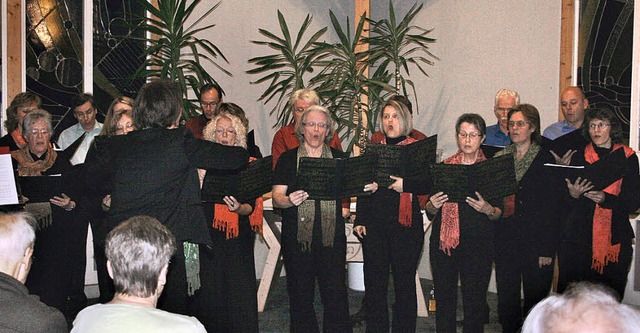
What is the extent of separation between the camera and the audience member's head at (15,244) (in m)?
2.79

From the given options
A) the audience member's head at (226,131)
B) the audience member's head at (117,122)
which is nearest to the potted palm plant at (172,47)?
the audience member's head at (226,131)

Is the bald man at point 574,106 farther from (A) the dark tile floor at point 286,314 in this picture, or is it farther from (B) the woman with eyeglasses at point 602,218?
(A) the dark tile floor at point 286,314

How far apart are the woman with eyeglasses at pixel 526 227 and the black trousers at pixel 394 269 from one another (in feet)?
1.89

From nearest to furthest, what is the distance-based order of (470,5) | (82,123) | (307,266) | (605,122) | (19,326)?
1. (19,326)
2. (307,266)
3. (605,122)
4. (82,123)
5. (470,5)

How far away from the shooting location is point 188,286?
387 cm

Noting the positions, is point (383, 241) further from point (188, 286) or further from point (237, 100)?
point (237, 100)

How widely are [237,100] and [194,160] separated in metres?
4.04

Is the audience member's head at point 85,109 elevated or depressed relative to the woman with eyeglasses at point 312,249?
elevated

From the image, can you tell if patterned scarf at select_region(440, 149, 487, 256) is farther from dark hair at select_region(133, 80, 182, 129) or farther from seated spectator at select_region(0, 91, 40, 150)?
seated spectator at select_region(0, 91, 40, 150)

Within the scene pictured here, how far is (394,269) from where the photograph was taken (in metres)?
4.94

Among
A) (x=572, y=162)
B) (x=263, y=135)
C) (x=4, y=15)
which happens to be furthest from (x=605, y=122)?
(x=4, y=15)

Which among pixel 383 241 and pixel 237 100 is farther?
pixel 237 100

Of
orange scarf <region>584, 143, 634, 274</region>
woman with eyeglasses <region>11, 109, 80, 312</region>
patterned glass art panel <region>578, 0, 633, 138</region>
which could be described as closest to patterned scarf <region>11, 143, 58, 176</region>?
woman with eyeglasses <region>11, 109, 80, 312</region>

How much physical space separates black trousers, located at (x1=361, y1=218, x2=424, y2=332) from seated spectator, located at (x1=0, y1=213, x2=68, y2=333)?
2.43m
